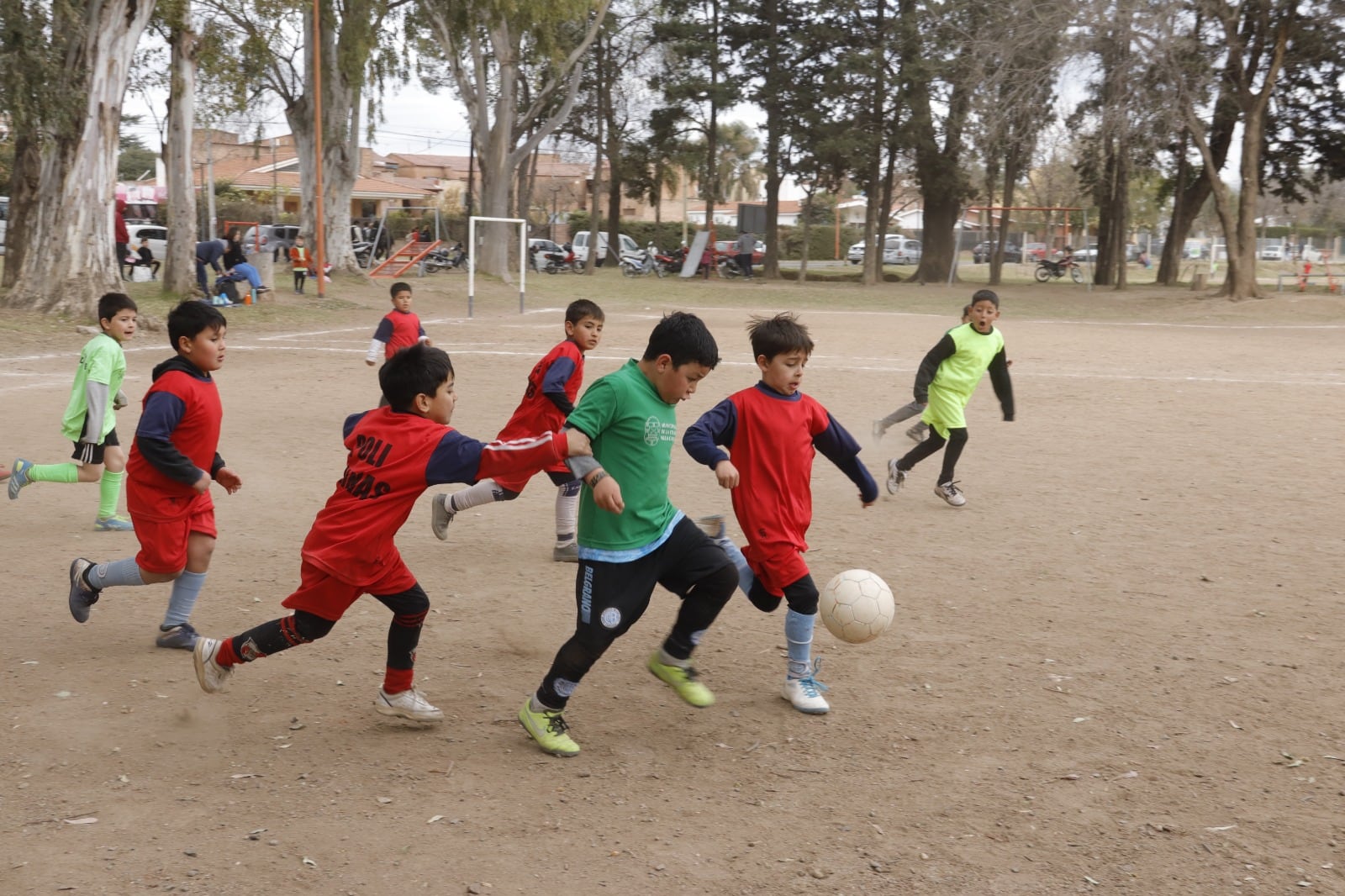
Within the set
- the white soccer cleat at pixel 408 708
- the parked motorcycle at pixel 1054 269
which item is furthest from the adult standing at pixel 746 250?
the white soccer cleat at pixel 408 708

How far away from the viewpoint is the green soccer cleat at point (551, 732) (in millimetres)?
→ 3977

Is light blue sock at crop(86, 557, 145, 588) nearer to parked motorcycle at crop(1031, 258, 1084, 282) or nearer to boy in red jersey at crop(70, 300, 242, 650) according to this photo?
boy in red jersey at crop(70, 300, 242, 650)

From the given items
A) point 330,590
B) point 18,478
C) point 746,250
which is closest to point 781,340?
point 330,590

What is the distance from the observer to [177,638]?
194 inches

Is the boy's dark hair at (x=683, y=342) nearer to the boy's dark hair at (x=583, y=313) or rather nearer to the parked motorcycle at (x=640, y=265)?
the boy's dark hair at (x=583, y=313)

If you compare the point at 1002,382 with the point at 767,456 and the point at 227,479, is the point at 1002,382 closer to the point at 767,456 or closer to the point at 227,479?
the point at 767,456

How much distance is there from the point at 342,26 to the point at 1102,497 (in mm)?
23848

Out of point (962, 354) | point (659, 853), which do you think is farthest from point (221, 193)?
point (659, 853)

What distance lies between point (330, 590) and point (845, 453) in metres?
1.94

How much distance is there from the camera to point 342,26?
2720 centimetres

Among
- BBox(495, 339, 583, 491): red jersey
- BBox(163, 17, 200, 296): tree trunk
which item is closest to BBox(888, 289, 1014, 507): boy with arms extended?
BBox(495, 339, 583, 491): red jersey

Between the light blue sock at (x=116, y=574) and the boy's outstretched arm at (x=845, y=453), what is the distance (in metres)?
2.76

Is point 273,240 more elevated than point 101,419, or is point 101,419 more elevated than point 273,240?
point 273,240

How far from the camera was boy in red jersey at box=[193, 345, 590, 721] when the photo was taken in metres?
3.74
